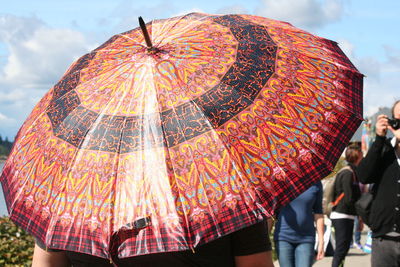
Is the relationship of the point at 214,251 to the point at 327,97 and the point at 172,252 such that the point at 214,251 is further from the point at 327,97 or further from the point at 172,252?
the point at 327,97

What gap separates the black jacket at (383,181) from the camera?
5230 mm

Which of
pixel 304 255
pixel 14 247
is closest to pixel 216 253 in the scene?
pixel 304 255

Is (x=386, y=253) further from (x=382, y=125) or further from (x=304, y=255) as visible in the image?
(x=304, y=255)

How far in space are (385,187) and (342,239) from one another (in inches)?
128

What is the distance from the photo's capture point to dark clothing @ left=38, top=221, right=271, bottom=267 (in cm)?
251

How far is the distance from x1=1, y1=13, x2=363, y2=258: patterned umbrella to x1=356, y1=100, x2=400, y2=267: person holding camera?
92.3 inches

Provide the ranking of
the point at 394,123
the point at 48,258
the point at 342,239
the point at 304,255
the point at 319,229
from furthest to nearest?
the point at 342,239 → the point at 319,229 → the point at 304,255 → the point at 394,123 → the point at 48,258

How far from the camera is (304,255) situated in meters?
6.35

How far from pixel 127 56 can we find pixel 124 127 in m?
0.44

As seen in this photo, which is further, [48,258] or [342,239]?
[342,239]

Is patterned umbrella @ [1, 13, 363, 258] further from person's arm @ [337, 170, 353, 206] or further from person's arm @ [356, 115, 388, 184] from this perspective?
person's arm @ [337, 170, 353, 206]

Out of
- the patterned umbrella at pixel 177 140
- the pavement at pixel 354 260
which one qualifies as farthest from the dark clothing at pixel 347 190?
the patterned umbrella at pixel 177 140

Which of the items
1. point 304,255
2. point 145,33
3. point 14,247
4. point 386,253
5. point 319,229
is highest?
point 14,247

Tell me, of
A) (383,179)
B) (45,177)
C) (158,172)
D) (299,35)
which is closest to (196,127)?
(158,172)
